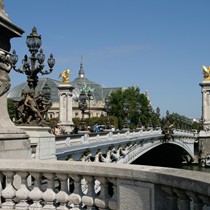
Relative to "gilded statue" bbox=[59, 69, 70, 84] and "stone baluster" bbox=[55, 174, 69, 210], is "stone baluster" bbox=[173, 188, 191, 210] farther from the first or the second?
"gilded statue" bbox=[59, 69, 70, 84]

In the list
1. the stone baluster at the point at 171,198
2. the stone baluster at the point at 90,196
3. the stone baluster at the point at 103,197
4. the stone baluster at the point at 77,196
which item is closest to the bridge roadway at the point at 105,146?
the stone baluster at the point at 77,196

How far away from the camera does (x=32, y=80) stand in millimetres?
15633

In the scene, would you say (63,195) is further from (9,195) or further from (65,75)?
(65,75)

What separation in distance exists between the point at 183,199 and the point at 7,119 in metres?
4.51

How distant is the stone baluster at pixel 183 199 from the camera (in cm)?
474

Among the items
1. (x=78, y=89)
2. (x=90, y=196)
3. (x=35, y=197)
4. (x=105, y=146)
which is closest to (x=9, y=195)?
(x=35, y=197)

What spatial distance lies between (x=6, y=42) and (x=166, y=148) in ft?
172

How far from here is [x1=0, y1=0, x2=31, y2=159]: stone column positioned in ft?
25.6

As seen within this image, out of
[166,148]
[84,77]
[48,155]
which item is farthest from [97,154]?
[84,77]

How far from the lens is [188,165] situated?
6394cm

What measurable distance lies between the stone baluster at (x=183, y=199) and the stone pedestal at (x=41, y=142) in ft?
25.2

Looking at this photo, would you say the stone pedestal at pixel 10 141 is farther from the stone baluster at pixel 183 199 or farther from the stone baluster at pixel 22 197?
the stone baluster at pixel 183 199

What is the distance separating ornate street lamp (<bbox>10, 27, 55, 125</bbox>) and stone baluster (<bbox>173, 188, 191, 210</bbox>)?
30.4 ft

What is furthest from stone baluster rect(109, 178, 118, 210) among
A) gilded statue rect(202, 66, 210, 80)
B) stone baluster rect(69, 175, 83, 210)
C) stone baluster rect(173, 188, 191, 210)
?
gilded statue rect(202, 66, 210, 80)
